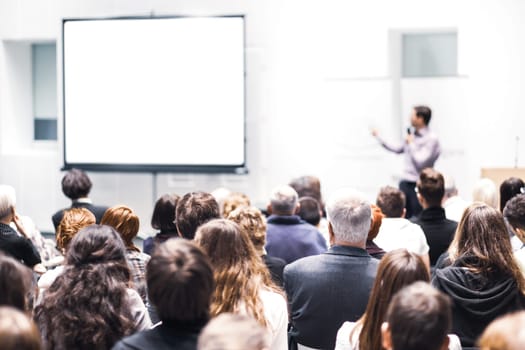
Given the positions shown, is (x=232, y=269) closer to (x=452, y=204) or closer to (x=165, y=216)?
(x=165, y=216)

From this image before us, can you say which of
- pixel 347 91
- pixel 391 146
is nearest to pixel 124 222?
pixel 391 146

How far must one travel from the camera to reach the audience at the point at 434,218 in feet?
15.2

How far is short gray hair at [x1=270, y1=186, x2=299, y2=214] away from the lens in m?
4.62

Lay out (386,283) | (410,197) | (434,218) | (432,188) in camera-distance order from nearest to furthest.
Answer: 1. (386,283)
2. (434,218)
3. (432,188)
4. (410,197)

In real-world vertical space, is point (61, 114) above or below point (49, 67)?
below

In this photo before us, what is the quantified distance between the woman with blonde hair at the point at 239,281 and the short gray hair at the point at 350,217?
1.53ft

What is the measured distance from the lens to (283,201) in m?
4.63

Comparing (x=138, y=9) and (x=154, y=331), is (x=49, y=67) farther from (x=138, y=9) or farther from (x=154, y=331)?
(x=154, y=331)

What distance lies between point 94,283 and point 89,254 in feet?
0.40

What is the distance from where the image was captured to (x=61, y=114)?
8562mm

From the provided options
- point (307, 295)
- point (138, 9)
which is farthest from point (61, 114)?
point (307, 295)

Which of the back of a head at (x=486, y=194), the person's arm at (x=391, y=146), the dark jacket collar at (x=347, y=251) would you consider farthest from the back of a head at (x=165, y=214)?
the person's arm at (x=391, y=146)

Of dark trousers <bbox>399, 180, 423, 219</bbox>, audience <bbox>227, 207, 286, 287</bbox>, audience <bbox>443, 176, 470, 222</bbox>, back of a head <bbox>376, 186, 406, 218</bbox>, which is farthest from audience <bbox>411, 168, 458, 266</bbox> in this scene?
dark trousers <bbox>399, 180, 423, 219</bbox>

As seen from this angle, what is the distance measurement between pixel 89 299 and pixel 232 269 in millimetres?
519
